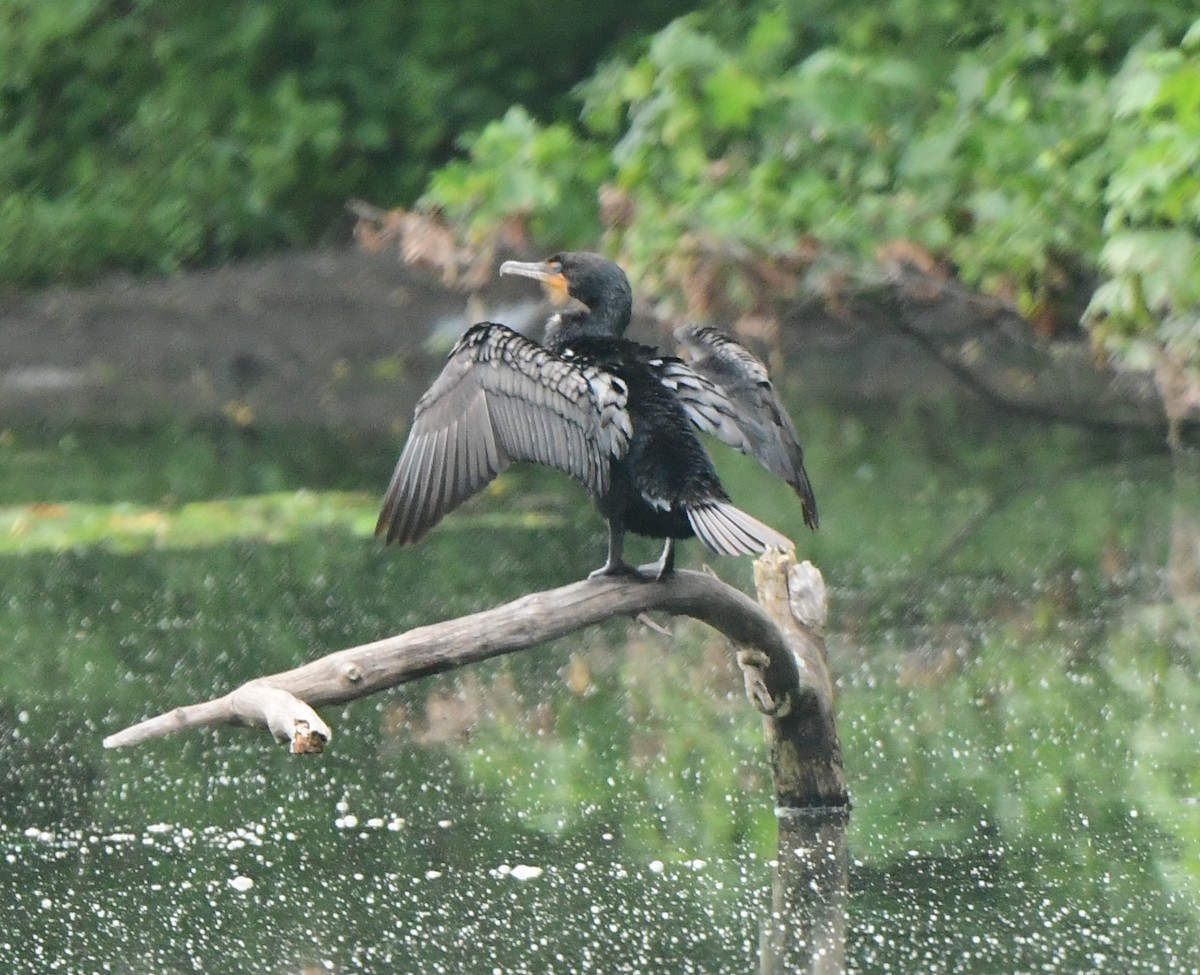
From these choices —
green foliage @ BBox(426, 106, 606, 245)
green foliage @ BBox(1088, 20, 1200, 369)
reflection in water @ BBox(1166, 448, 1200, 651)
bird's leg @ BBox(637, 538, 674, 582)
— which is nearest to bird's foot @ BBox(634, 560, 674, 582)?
bird's leg @ BBox(637, 538, 674, 582)

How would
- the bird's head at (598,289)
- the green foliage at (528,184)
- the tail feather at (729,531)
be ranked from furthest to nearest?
the green foliage at (528,184) < the bird's head at (598,289) < the tail feather at (729,531)

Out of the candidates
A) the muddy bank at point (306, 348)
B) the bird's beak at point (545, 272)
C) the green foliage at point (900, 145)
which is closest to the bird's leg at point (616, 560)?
the bird's beak at point (545, 272)

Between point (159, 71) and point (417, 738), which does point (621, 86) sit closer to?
point (417, 738)

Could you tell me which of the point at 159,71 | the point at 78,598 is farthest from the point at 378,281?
the point at 78,598

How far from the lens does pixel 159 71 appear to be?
588 inches

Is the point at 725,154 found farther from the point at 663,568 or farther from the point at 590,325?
the point at 663,568

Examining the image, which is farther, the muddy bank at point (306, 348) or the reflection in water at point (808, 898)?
the muddy bank at point (306, 348)

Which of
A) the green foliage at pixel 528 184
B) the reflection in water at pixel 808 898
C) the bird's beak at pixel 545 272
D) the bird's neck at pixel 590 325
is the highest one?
the bird's beak at pixel 545 272

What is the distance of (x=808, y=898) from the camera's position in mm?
4180

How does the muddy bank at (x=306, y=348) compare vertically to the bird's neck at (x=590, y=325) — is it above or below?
below

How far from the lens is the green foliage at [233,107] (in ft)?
46.6

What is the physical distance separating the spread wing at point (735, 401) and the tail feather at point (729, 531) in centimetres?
17

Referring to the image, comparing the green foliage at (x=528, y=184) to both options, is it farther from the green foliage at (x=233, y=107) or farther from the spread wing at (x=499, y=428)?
the spread wing at (x=499, y=428)

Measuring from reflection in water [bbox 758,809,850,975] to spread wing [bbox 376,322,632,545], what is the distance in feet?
2.81
